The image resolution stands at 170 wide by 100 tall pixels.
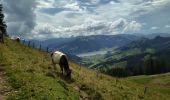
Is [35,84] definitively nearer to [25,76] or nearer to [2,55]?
[25,76]

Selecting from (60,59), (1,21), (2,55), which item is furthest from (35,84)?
(1,21)

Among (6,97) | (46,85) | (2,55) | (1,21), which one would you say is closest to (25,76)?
(46,85)

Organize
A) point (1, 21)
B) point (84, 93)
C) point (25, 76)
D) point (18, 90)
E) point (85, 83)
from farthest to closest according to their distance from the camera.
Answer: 1. point (1, 21)
2. point (85, 83)
3. point (84, 93)
4. point (25, 76)
5. point (18, 90)

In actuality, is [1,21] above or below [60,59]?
above

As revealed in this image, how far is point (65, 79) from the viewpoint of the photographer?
32.7m

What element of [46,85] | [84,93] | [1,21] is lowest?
[84,93]

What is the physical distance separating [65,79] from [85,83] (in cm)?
219

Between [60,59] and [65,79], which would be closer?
[65,79]

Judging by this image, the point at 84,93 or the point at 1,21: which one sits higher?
the point at 1,21

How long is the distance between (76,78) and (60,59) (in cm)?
285

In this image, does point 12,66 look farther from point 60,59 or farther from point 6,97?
point 6,97

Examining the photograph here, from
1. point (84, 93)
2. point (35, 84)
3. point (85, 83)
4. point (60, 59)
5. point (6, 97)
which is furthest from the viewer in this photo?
point (60, 59)

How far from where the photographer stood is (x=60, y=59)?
Answer: 34.8m

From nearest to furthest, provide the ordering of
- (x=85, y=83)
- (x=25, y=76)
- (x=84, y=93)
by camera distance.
Answer: (x=25, y=76), (x=84, y=93), (x=85, y=83)
